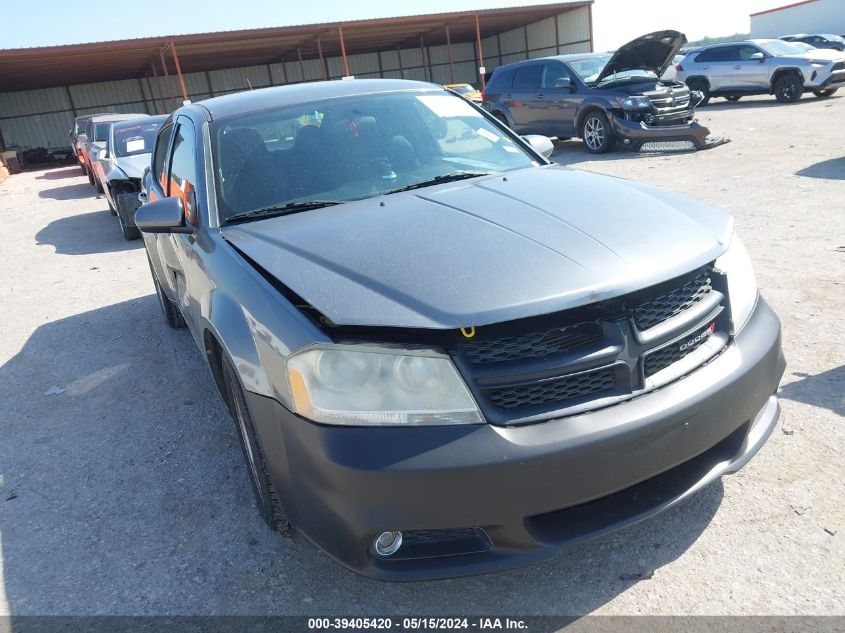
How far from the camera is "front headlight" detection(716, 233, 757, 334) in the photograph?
7.11 feet

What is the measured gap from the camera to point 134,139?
383 inches

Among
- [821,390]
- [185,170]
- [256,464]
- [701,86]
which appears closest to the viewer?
Answer: [256,464]

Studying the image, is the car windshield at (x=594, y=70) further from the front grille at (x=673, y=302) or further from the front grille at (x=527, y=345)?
the front grille at (x=527, y=345)

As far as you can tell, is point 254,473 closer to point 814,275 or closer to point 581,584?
point 581,584

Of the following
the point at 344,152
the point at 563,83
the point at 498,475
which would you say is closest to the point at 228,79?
the point at 563,83

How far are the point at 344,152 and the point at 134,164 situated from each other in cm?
713

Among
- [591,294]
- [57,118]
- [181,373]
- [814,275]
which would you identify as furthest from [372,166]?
[57,118]

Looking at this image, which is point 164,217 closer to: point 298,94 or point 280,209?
point 280,209

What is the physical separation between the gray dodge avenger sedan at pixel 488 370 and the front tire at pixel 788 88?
1576 cm

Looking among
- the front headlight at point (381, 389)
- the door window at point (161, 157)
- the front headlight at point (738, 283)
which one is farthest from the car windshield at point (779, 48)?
the front headlight at point (381, 389)

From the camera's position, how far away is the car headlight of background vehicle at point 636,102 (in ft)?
34.9

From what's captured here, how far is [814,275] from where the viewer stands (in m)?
4.53

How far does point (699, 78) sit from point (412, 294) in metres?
18.3

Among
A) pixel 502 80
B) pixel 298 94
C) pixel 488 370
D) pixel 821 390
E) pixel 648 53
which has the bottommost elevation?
pixel 821 390
